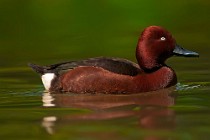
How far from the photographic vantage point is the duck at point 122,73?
1142 cm

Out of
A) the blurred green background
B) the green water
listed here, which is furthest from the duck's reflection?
the blurred green background

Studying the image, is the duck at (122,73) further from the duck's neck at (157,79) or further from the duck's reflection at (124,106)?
the duck's reflection at (124,106)

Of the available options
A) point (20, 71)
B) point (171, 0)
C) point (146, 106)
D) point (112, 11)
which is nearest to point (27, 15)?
point (112, 11)

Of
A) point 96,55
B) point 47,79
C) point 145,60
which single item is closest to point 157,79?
point 145,60

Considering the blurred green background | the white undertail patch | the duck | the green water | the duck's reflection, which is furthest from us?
the blurred green background

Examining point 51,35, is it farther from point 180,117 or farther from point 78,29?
point 180,117

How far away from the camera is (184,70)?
13211mm

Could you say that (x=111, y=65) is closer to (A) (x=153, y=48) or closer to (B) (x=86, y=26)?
(A) (x=153, y=48)

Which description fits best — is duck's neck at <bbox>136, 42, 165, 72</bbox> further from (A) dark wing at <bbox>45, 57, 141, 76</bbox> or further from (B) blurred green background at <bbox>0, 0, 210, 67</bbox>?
(B) blurred green background at <bbox>0, 0, 210, 67</bbox>

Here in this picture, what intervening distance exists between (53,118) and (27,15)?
11.5 meters

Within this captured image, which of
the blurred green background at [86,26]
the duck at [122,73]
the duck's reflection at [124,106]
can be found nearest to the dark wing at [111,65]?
the duck at [122,73]

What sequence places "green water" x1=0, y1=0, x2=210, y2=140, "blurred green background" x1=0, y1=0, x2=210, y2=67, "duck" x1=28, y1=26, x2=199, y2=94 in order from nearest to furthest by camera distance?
"green water" x1=0, y1=0, x2=210, y2=140, "duck" x1=28, y1=26, x2=199, y2=94, "blurred green background" x1=0, y1=0, x2=210, y2=67

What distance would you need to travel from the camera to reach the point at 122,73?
11.4m

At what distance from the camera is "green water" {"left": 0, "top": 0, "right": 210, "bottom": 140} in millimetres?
8898
